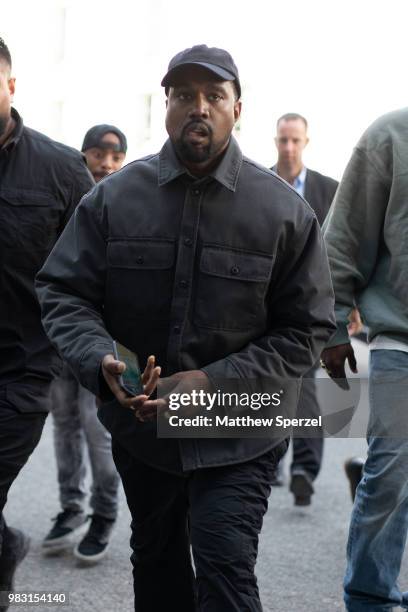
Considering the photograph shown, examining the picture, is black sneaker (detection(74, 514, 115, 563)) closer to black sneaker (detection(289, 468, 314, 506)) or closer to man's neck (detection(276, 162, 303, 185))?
black sneaker (detection(289, 468, 314, 506))

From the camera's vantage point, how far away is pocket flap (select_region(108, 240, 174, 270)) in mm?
3830

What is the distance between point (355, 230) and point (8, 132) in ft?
4.36

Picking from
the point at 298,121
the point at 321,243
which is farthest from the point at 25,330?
the point at 298,121

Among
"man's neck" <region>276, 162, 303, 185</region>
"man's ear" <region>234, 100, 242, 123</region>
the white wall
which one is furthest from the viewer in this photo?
the white wall

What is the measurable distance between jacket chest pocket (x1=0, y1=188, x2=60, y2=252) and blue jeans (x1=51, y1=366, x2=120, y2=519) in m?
1.98

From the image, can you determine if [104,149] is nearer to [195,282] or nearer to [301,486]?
[301,486]

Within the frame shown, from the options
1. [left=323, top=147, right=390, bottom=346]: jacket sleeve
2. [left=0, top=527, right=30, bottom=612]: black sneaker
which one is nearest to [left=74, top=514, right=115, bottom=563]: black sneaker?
[left=0, top=527, right=30, bottom=612]: black sneaker

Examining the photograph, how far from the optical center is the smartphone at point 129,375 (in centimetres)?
355

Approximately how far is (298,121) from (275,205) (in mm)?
4505

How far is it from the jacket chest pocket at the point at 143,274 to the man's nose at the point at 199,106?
0.40m

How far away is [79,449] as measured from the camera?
22.0 feet

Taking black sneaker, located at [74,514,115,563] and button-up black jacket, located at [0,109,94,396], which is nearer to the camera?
button-up black jacket, located at [0,109,94,396]

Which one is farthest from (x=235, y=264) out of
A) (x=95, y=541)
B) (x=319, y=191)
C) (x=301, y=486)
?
(x=301, y=486)

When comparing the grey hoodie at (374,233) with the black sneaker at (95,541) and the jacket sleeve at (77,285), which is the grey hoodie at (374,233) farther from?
the black sneaker at (95,541)
